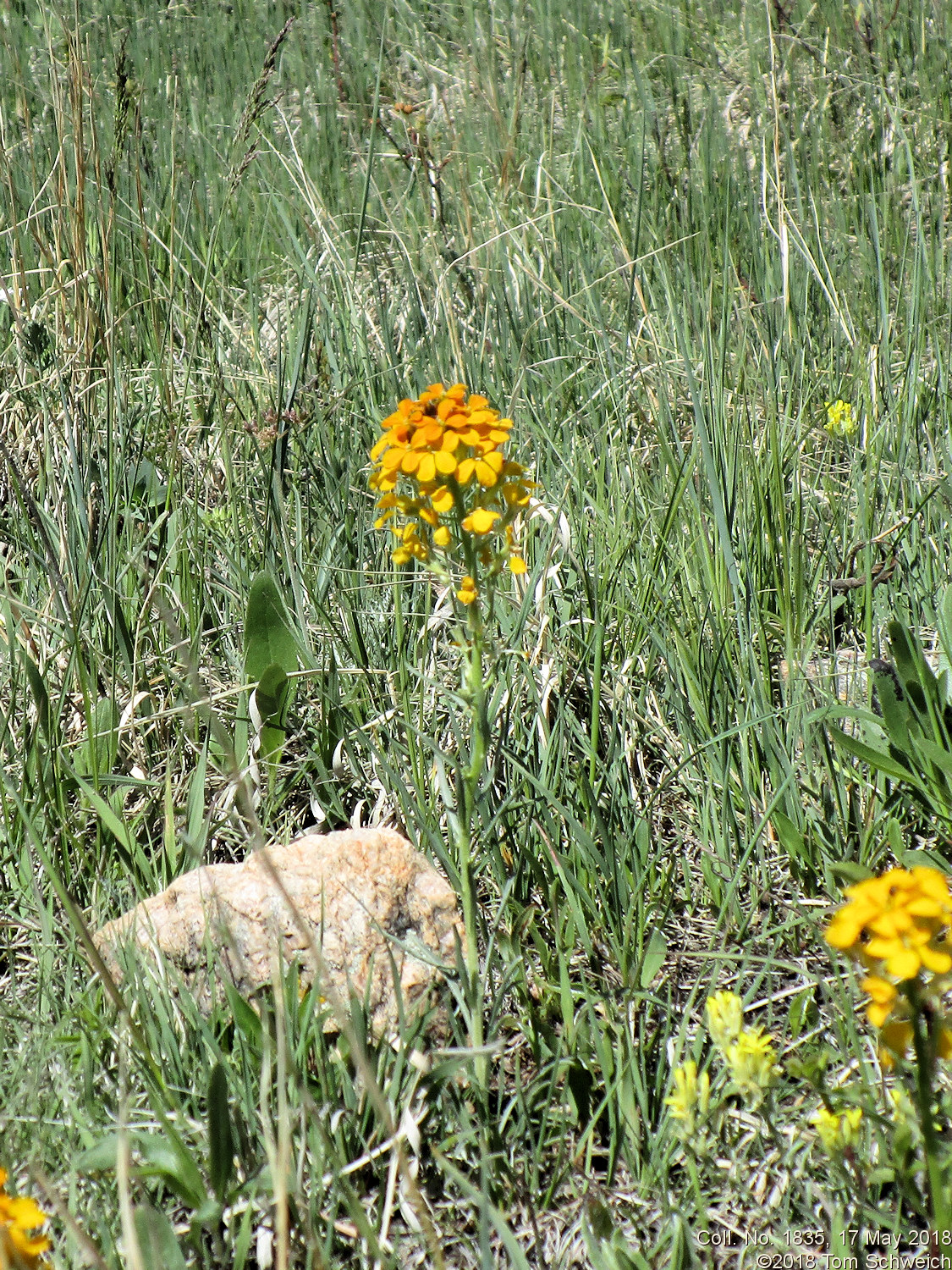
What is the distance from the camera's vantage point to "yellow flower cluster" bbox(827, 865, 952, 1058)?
725 mm

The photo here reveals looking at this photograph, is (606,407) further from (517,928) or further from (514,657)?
(517,928)

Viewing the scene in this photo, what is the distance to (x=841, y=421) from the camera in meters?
2.22

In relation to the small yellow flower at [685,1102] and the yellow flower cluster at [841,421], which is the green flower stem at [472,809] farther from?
the yellow flower cluster at [841,421]

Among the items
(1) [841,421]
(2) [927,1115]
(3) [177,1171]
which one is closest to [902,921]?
(2) [927,1115]

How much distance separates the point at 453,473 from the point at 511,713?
2.14 ft

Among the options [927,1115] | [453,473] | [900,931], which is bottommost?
[927,1115]

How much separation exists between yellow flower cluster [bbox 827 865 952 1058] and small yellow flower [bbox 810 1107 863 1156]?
182 millimetres

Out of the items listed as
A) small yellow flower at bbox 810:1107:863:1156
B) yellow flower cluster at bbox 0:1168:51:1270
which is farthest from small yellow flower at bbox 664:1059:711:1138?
yellow flower cluster at bbox 0:1168:51:1270

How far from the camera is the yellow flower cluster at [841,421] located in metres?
2.20

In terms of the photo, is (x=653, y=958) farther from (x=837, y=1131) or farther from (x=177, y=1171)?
(x=177, y=1171)

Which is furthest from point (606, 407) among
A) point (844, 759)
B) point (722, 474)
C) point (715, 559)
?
point (844, 759)

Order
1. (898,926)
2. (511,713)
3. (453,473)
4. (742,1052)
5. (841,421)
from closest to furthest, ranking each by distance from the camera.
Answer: (898,926) → (742,1052) → (453,473) → (511,713) → (841,421)

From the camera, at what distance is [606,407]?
2.47m

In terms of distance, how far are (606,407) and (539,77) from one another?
10.4ft
